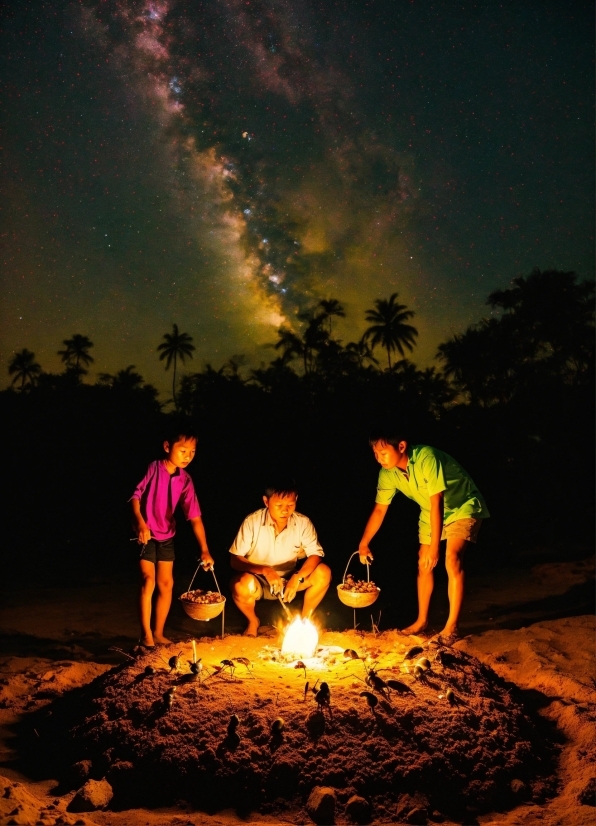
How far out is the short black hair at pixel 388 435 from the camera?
15.9 feet

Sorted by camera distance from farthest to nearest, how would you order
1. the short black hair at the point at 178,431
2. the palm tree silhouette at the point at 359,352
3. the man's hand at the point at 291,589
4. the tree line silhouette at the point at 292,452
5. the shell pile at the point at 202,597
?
the palm tree silhouette at the point at 359,352, the tree line silhouette at the point at 292,452, the short black hair at the point at 178,431, the man's hand at the point at 291,589, the shell pile at the point at 202,597

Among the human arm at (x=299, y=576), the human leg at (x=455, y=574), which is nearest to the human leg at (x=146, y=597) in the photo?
the human arm at (x=299, y=576)

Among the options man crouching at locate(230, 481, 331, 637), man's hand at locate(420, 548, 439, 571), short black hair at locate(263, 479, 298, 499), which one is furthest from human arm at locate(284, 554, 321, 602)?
man's hand at locate(420, 548, 439, 571)

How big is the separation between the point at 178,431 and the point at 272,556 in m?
1.32

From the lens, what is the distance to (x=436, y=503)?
16.0ft

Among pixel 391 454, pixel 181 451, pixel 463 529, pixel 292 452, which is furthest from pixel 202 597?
pixel 292 452

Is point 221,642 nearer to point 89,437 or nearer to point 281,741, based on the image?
point 281,741

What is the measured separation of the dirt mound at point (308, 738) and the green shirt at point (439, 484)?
4.80ft

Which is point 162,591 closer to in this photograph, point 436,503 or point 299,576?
point 299,576

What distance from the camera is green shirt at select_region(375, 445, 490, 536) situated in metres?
4.92

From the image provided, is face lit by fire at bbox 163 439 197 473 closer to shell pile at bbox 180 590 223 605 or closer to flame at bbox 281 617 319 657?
shell pile at bbox 180 590 223 605

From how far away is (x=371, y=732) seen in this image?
310 cm

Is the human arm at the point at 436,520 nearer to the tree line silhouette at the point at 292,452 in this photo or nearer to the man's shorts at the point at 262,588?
the man's shorts at the point at 262,588

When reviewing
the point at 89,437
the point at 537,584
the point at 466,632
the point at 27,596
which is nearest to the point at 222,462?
the point at 89,437
